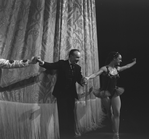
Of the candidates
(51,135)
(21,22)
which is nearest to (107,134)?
(51,135)

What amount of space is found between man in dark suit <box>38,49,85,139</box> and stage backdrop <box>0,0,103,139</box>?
0.09 meters

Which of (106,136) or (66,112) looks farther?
(106,136)

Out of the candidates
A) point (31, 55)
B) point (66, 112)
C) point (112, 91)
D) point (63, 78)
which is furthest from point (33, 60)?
point (112, 91)

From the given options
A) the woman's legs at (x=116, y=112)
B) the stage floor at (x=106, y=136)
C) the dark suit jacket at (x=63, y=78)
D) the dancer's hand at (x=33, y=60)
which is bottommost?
the stage floor at (x=106, y=136)

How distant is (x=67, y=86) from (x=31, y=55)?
513 mm

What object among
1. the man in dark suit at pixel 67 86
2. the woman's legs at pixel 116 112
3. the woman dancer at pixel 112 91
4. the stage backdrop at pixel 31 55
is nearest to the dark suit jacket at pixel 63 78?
the man in dark suit at pixel 67 86

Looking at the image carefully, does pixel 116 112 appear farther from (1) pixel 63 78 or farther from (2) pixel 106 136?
(1) pixel 63 78

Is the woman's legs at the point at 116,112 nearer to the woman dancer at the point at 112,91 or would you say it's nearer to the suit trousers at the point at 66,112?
the woman dancer at the point at 112,91

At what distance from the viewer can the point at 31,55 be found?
225 centimetres

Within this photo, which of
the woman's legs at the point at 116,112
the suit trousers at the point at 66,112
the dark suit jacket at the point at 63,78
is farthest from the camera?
the woman's legs at the point at 116,112

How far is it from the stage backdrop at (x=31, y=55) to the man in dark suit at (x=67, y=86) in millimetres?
95

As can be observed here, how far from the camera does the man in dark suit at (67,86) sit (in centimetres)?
223

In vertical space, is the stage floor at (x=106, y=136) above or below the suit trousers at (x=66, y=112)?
below

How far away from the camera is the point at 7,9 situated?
7.30ft
